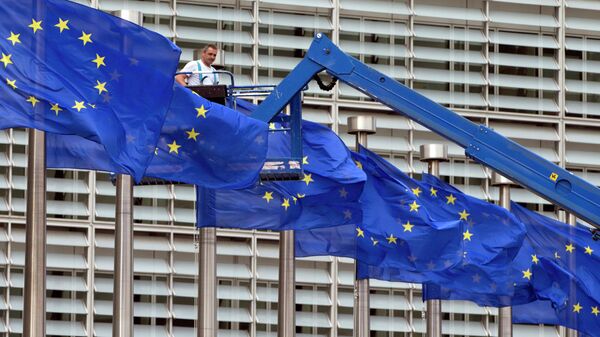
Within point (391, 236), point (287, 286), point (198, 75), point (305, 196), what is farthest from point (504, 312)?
point (198, 75)

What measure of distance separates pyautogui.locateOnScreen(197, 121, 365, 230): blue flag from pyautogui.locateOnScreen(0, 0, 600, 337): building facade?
1130 centimetres

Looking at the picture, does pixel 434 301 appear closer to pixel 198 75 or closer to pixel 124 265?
pixel 198 75

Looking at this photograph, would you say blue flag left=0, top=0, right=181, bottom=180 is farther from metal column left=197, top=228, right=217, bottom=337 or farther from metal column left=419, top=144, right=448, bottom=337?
metal column left=419, top=144, right=448, bottom=337

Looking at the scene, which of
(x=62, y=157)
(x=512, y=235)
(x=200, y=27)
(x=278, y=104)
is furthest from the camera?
(x=200, y=27)

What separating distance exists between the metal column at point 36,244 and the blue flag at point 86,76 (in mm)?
1471

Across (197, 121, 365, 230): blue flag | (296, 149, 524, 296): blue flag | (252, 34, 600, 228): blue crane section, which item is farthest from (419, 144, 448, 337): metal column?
(252, 34, 600, 228): blue crane section

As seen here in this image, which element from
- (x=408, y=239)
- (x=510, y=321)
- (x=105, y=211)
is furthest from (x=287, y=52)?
(x=408, y=239)

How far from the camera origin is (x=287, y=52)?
52594mm

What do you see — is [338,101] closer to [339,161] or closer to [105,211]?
[105,211]

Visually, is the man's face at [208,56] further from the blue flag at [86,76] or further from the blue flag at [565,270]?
the blue flag at [565,270]

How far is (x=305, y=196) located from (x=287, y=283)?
295 cm

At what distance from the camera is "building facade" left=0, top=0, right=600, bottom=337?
4966 cm

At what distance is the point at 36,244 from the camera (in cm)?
3111

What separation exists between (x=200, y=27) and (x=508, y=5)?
8556 mm
